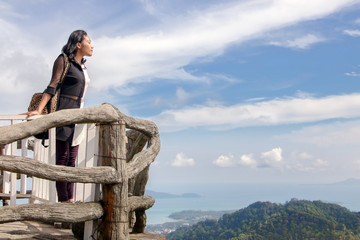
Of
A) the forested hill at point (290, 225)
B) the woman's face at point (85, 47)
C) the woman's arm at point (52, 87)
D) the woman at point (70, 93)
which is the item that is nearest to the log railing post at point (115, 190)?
the woman at point (70, 93)

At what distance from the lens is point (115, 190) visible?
4.27 meters

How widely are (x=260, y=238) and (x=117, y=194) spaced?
321 ft

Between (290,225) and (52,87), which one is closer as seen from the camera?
(52,87)

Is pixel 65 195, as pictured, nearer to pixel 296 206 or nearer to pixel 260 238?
pixel 260 238

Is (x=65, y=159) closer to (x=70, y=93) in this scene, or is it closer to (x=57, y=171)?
(x=70, y=93)

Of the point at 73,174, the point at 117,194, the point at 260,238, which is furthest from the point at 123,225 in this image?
the point at 260,238

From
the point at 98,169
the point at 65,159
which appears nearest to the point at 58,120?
the point at 98,169

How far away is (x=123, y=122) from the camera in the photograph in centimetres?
442

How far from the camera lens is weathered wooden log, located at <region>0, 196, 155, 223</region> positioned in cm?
350

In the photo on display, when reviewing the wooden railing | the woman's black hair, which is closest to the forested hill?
the wooden railing

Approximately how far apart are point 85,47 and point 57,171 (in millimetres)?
1901

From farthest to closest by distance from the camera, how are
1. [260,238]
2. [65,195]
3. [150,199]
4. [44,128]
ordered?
1. [260,238]
2. [150,199]
3. [65,195]
4. [44,128]

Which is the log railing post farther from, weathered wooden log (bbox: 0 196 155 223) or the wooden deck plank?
the wooden deck plank

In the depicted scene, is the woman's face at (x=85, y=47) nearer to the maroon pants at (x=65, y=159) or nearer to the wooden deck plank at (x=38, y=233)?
the maroon pants at (x=65, y=159)
